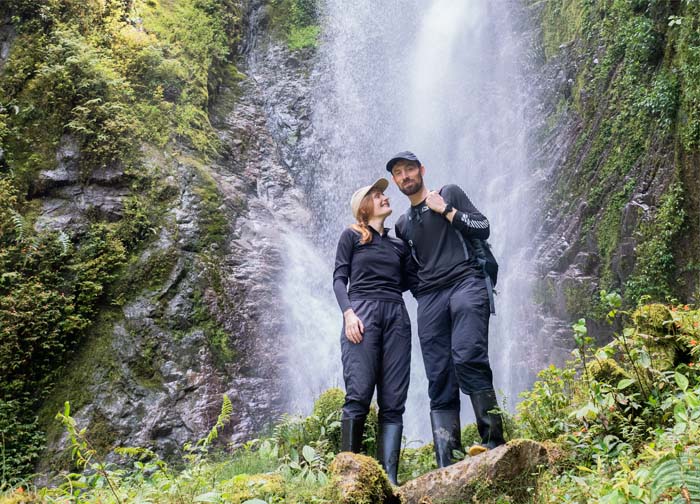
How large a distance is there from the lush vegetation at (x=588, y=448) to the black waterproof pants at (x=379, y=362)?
53 centimetres

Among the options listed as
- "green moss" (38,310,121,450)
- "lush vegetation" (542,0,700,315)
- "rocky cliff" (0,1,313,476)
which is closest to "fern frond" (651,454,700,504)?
"lush vegetation" (542,0,700,315)

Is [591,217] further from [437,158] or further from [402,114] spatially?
[402,114]

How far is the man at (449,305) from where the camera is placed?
377 centimetres

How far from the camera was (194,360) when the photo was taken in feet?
27.7

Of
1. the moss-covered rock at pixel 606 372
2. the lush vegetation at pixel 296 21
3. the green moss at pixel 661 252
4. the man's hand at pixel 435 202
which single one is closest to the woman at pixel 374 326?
the man's hand at pixel 435 202

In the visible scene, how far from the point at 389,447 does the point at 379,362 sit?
1.82 feet

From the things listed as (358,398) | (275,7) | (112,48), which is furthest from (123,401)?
(275,7)

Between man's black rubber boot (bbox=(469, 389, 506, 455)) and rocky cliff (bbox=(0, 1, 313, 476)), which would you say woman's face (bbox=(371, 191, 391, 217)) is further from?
rocky cliff (bbox=(0, 1, 313, 476))

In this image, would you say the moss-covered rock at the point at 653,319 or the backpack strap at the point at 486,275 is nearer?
the moss-covered rock at the point at 653,319

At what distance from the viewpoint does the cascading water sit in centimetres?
1008

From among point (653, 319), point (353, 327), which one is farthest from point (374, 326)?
point (653, 319)

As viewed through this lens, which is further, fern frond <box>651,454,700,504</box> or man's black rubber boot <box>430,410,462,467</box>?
man's black rubber boot <box>430,410,462,467</box>

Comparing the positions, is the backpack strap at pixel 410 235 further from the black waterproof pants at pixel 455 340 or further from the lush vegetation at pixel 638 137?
the lush vegetation at pixel 638 137

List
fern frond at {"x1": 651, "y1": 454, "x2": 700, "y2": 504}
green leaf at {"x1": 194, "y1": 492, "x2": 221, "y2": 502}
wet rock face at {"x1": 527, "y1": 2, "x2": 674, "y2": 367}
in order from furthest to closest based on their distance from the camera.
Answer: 1. wet rock face at {"x1": 527, "y1": 2, "x2": 674, "y2": 367}
2. green leaf at {"x1": 194, "y1": 492, "x2": 221, "y2": 502}
3. fern frond at {"x1": 651, "y1": 454, "x2": 700, "y2": 504}
